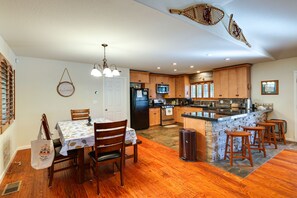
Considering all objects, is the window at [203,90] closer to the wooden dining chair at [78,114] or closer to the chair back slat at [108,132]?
the wooden dining chair at [78,114]

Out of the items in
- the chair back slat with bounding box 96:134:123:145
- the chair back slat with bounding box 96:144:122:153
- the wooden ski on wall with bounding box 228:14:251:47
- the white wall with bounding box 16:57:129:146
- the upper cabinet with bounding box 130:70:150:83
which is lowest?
the chair back slat with bounding box 96:144:122:153

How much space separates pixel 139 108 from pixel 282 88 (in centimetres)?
453

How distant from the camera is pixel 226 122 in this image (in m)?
3.22

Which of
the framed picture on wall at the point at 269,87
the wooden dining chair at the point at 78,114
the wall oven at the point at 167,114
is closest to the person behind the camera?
the wooden dining chair at the point at 78,114

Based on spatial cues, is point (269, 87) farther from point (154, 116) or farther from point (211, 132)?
point (154, 116)

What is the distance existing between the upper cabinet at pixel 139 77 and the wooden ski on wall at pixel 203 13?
3840mm

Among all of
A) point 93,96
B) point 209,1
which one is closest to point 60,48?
point 93,96

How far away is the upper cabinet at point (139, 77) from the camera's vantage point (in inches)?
228

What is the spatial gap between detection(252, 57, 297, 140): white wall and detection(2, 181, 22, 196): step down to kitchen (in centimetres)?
620

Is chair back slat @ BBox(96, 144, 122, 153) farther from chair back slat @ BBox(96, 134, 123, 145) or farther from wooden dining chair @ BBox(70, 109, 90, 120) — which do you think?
wooden dining chair @ BBox(70, 109, 90, 120)

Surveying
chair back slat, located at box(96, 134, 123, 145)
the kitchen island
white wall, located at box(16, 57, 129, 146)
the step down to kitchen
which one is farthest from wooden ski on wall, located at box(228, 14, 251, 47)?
the step down to kitchen

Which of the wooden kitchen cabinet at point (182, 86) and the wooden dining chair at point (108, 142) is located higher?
the wooden kitchen cabinet at point (182, 86)

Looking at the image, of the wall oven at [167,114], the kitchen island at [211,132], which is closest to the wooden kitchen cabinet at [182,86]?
the wall oven at [167,114]

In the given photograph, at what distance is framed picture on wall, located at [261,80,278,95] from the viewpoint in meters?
4.51
